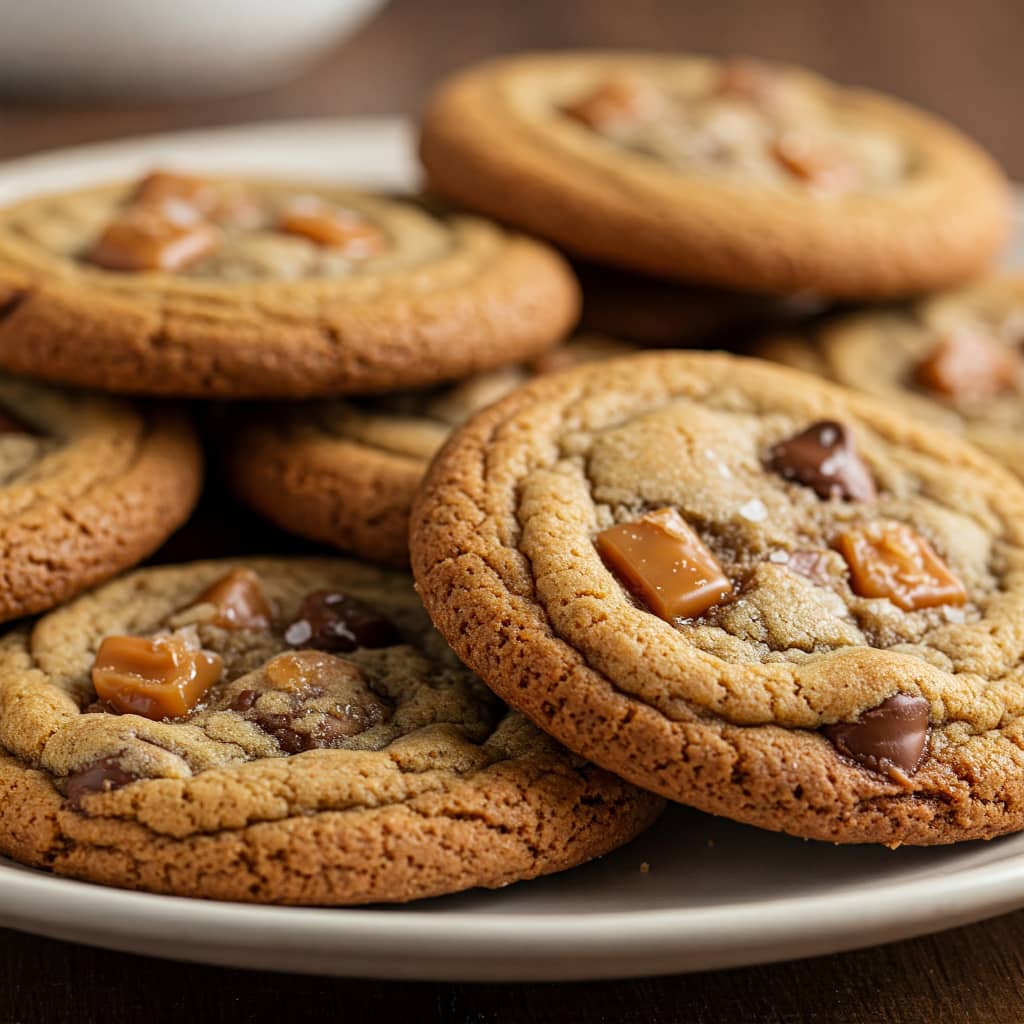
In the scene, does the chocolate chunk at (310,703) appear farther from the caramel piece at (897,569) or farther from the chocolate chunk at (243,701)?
the caramel piece at (897,569)

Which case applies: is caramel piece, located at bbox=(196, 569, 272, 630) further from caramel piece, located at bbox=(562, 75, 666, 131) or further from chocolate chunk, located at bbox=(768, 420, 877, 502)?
caramel piece, located at bbox=(562, 75, 666, 131)

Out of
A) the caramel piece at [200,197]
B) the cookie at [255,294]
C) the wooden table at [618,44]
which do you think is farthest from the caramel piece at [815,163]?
the wooden table at [618,44]

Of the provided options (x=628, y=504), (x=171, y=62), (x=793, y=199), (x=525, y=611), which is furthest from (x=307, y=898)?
(x=171, y=62)

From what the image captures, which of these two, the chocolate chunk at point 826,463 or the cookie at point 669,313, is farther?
the cookie at point 669,313

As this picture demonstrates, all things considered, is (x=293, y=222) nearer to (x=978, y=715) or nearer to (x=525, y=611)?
(x=525, y=611)

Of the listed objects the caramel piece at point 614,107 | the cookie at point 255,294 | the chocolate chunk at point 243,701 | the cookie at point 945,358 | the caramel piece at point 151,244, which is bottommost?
the chocolate chunk at point 243,701

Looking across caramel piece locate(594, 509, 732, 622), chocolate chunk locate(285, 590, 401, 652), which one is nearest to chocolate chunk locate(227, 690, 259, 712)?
chocolate chunk locate(285, 590, 401, 652)
